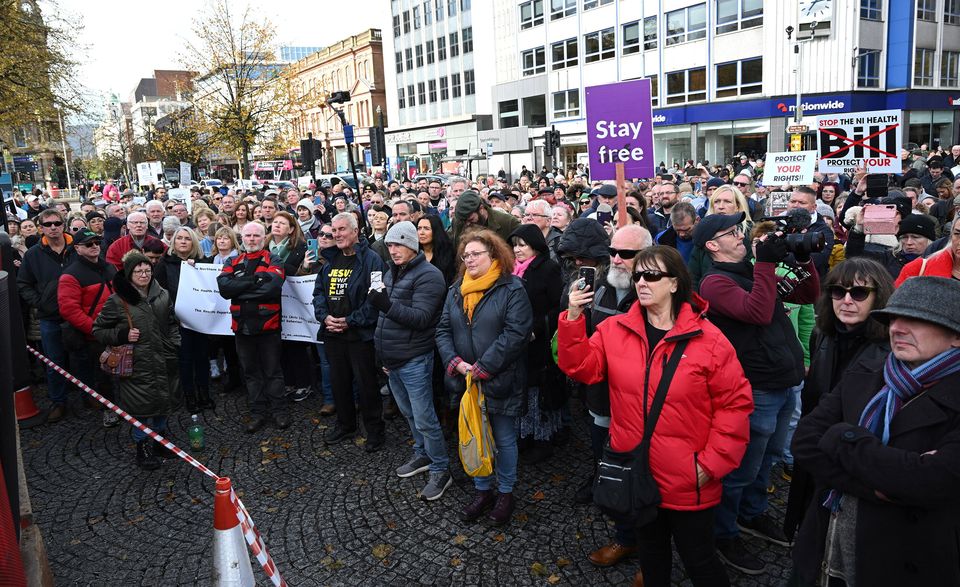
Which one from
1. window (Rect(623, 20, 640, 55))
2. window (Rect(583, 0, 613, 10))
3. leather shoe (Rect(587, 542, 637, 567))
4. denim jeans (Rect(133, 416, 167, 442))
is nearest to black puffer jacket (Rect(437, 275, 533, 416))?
leather shoe (Rect(587, 542, 637, 567))

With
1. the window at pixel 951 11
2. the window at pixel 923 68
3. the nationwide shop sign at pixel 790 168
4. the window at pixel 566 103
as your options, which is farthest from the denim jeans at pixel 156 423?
the window at pixel 951 11

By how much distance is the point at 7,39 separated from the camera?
17984 millimetres

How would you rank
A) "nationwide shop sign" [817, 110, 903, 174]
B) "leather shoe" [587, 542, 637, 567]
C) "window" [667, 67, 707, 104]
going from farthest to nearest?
"window" [667, 67, 707, 104] → "nationwide shop sign" [817, 110, 903, 174] → "leather shoe" [587, 542, 637, 567]

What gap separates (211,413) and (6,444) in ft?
14.6

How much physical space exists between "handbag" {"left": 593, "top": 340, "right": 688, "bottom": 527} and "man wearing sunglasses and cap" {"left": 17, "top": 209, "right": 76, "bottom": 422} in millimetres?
6616

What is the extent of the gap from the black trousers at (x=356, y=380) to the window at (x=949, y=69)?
4029cm

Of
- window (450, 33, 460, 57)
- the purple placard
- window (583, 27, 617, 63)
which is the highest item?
window (450, 33, 460, 57)

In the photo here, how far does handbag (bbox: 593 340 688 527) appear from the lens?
2.98 m

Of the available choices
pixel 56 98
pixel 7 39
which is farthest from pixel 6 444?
pixel 56 98

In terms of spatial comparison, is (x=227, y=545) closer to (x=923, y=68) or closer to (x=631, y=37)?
(x=631, y=37)

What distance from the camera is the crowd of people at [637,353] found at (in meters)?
2.37

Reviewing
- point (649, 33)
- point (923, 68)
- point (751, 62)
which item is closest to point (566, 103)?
point (649, 33)

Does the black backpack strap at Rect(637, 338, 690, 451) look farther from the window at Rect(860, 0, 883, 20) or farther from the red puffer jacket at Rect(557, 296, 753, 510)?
the window at Rect(860, 0, 883, 20)

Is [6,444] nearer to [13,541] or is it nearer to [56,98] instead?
[13,541]
